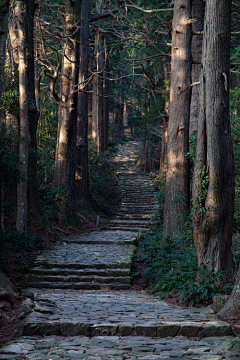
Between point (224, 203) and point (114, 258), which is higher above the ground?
point (224, 203)

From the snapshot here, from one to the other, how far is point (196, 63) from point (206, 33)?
408cm

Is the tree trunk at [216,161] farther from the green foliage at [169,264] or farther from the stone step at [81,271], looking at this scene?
the stone step at [81,271]

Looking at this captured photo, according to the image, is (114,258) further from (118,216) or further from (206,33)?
(118,216)

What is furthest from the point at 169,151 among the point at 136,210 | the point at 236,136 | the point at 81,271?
the point at 136,210

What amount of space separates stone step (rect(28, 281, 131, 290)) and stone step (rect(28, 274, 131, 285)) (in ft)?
0.42

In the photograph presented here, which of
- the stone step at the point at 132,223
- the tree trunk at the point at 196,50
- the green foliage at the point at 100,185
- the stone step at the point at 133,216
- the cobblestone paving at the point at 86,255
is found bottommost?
the cobblestone paving at the point at 86,255

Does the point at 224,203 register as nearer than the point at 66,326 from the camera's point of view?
No

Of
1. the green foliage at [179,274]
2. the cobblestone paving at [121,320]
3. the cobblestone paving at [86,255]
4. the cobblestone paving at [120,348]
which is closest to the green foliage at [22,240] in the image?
the cobblestone paving at [86,255]

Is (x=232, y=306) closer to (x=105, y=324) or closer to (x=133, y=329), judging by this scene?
(x=133, y=329)

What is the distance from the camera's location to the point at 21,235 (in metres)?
10.1

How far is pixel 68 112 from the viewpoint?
1413 cm

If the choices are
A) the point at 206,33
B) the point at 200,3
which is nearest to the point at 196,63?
→ the point at 200,3

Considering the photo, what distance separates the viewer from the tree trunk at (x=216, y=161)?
22.0ft

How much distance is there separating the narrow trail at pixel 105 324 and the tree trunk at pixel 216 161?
142 cm
